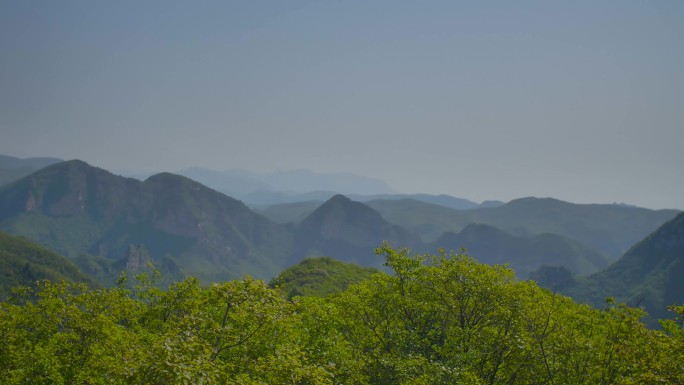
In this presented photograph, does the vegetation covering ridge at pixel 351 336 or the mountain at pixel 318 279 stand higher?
the vegetation covering ridge at pixel 351 336

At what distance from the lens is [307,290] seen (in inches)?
5527

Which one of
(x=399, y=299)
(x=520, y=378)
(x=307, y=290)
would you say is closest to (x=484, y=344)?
(x=520, y=378)

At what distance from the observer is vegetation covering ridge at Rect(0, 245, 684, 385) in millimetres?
19609

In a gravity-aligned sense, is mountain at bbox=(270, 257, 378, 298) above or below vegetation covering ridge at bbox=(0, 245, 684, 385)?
below

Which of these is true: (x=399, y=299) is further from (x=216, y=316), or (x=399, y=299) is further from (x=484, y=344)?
(x=216, y=316)

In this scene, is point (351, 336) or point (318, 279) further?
point (318, 279)

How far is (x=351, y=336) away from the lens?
3506 centimetres

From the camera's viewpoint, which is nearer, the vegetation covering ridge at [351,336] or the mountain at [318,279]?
the vegetation covering ridge at [351,336]

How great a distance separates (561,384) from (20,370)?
31.9m

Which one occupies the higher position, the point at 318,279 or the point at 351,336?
the point at 351,336

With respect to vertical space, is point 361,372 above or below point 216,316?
below

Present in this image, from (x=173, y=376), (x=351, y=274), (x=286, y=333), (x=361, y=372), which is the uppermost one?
(x=173, y=376)

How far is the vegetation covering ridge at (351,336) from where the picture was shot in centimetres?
1961

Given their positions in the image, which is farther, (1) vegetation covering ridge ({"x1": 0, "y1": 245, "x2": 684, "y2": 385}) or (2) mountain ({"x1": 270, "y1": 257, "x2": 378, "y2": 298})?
(2) mountain ({"x1": 270, "y1": 257, "x2": 378, "y2": 298})
